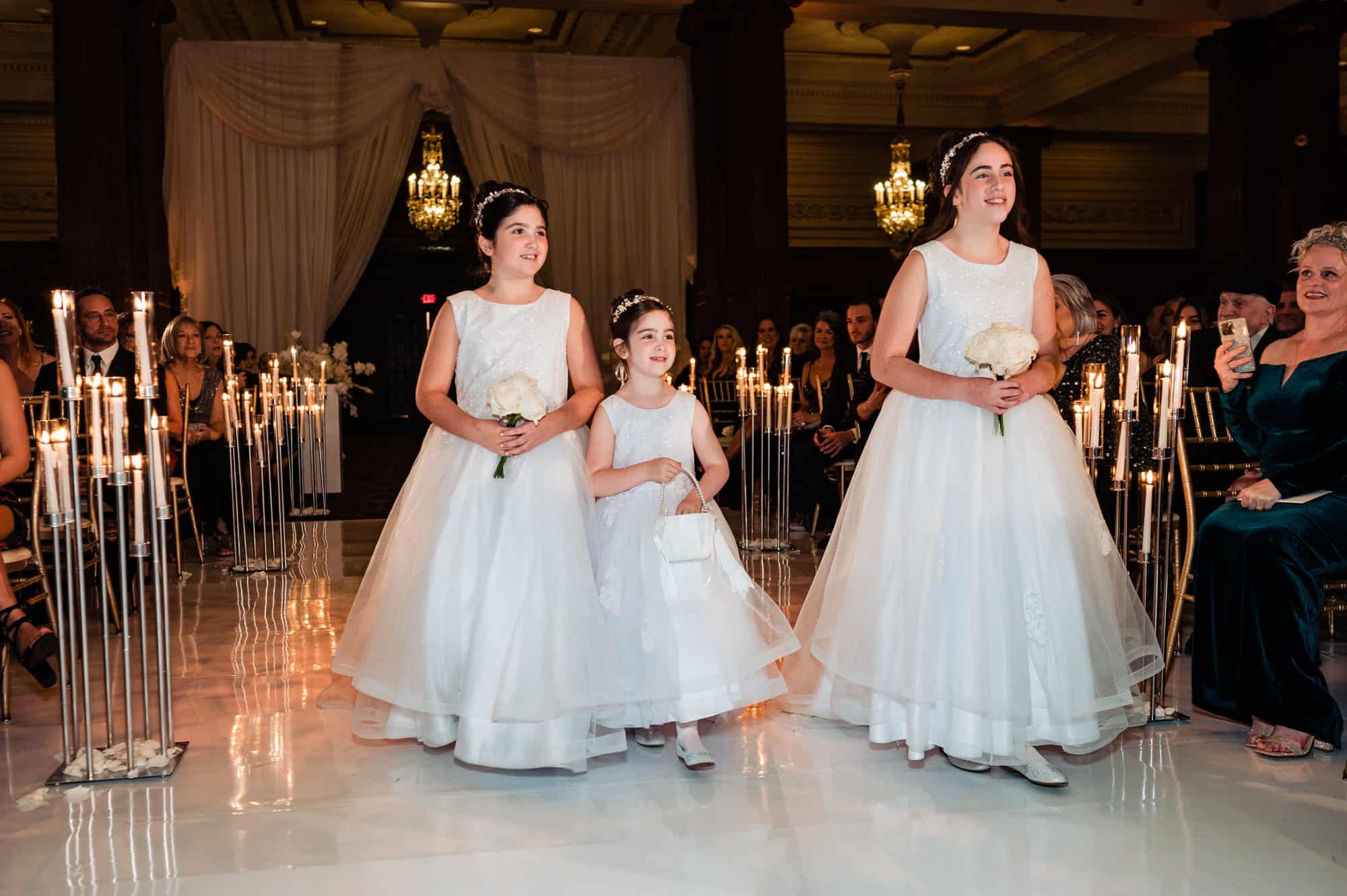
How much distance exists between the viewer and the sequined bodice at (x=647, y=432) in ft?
11.9

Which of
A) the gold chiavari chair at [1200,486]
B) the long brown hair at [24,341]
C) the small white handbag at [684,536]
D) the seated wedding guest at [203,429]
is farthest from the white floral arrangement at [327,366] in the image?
the small white handbag at [684,536]

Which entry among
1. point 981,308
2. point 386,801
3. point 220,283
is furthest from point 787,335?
point 386,801

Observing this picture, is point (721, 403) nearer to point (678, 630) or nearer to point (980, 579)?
point (678, 630)

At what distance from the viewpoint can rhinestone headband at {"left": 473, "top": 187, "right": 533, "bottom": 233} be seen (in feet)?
11.6

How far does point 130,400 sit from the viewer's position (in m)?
6.63

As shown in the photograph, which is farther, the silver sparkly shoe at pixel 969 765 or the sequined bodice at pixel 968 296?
the sequined bodice at pixel 968 296

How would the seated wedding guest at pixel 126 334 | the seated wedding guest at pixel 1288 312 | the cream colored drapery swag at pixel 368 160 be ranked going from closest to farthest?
1. the seated wedding guest at pixel 1288 312
2. the seated wedding guest at pixel 126 334
3. the cream colored drapery swag at pixel 368 160

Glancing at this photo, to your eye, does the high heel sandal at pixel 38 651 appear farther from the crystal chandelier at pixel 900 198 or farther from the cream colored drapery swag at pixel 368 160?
the crystal chandelier at pixel 900 198

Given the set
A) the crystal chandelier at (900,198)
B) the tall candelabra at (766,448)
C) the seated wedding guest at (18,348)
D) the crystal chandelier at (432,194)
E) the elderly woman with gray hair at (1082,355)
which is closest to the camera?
the elderly woman with gray hair at (1082,355)

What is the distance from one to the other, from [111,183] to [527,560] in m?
7.55

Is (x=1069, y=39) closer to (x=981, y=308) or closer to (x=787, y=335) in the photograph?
(x=787, y=335)

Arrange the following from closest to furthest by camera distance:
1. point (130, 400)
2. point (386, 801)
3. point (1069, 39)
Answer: point (386, 801)
point (130, 400)
point (1069, 39)

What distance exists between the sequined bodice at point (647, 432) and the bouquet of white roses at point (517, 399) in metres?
0.33

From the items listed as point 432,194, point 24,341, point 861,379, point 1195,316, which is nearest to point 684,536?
point 861,379
